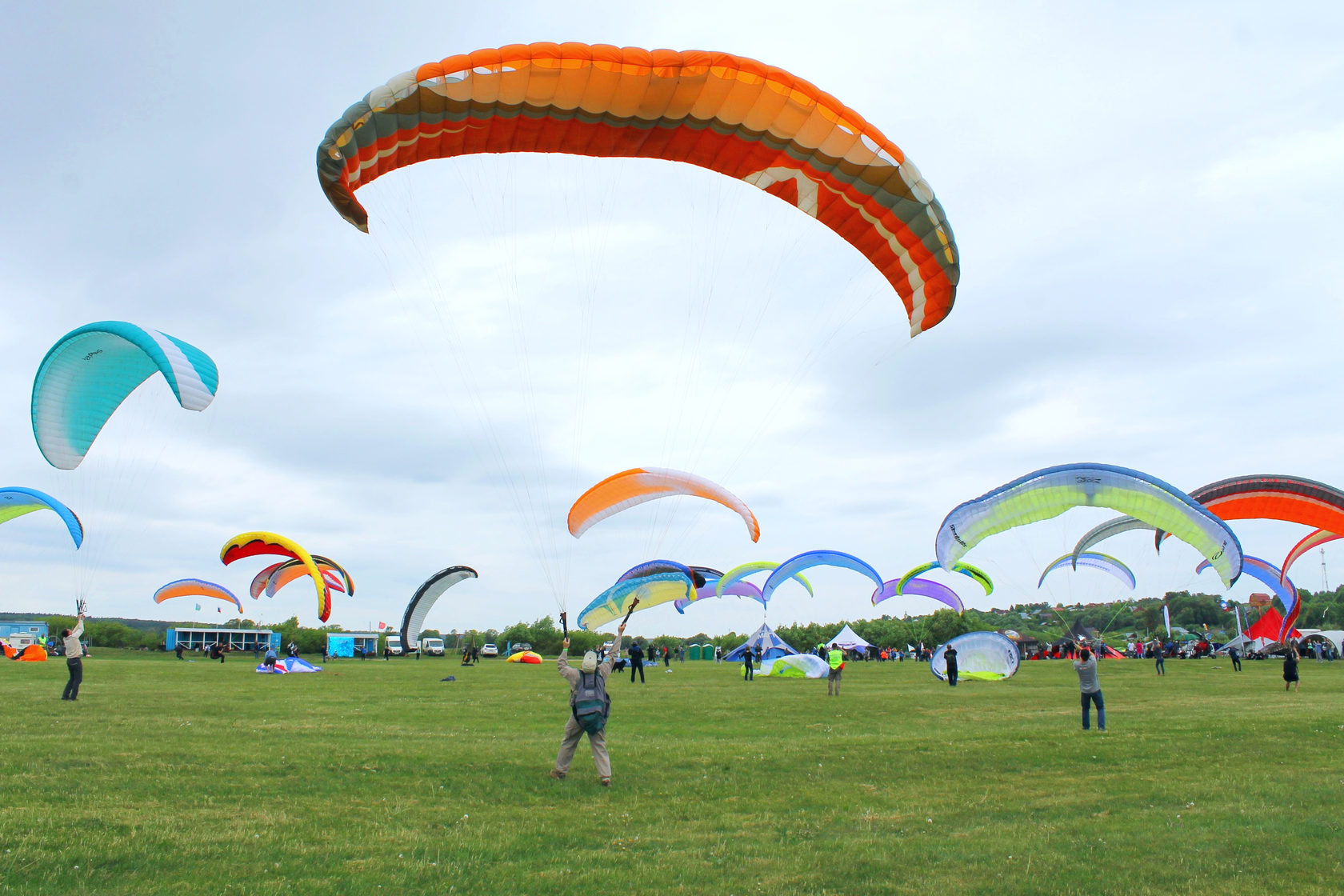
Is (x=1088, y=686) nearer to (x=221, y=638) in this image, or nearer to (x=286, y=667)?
(x=286, y=667)

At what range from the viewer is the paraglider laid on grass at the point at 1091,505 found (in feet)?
49.3

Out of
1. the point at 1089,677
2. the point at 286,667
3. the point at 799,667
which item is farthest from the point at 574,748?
the point at 286,667

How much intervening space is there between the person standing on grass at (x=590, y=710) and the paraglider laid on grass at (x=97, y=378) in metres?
9.02

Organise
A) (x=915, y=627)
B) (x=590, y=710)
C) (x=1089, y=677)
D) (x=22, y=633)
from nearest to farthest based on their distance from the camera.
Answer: (x=590, y=710), (x=1089, y=677), (x=22, y=633), (x=915, y=627)

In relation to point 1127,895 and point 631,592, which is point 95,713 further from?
point 631,592

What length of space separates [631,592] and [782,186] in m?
19.9

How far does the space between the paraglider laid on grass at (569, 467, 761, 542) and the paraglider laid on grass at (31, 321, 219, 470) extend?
22.1ft

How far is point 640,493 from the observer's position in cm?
1586

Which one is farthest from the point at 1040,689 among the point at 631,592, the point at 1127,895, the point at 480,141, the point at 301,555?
the point at 301,555

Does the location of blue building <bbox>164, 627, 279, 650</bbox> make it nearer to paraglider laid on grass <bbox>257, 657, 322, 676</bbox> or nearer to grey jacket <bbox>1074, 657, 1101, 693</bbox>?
paraglider laid on grass <bbox>257, 657, 322, 676</bbox>

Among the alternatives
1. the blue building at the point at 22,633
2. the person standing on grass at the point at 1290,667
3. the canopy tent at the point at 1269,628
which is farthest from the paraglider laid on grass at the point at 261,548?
the canopy tent at the point at 1269,628

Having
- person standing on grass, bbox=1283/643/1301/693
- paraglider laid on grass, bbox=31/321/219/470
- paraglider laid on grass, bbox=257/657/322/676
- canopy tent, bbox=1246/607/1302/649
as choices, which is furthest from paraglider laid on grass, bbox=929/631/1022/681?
canopy tent, bbox=1246/607/1302/649

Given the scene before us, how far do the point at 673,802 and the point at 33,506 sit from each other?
24.8 meters

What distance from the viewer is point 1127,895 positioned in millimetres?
5422
